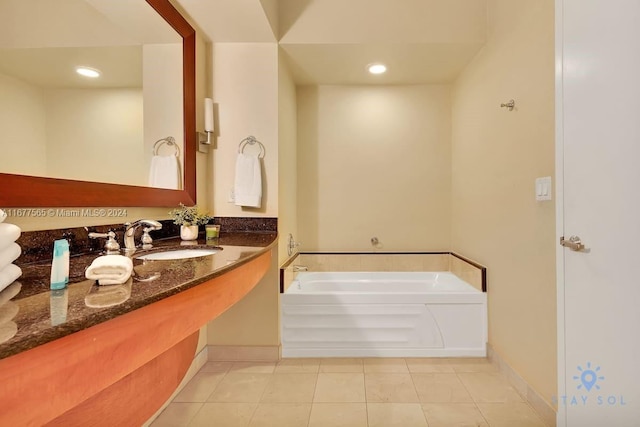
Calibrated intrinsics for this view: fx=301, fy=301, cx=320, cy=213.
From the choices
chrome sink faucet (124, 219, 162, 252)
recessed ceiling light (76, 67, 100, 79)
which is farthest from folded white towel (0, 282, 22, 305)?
recessed ceiling light (76, 67, 100, 79)

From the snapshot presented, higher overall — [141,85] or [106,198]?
[141,85]

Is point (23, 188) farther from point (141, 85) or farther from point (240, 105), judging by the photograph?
point (240, 105)

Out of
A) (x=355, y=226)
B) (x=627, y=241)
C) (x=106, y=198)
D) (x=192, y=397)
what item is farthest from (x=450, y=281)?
(x=106, y=198)

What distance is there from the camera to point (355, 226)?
9.53 ft

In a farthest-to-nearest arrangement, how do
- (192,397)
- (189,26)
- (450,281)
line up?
(450,281), (189,26), (192,397)

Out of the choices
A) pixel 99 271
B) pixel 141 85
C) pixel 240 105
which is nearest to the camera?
pixel 99 271

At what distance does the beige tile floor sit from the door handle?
929mm

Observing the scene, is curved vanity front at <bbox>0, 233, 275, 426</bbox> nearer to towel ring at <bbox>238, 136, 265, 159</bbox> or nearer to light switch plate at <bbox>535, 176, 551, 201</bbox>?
towel ring at <bbox>238, 136, 265, 159</bbox>

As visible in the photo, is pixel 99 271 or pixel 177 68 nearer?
pixel 99 271

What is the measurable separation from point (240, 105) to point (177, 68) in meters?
0.45

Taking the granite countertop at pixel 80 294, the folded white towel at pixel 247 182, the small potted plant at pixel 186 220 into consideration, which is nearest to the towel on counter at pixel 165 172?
the small potted plant at pixel 186 220

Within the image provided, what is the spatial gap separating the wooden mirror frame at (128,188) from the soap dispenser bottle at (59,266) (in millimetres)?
422

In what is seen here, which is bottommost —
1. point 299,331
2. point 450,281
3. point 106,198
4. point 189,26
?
point 299,331

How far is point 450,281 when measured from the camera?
2.58 metres
